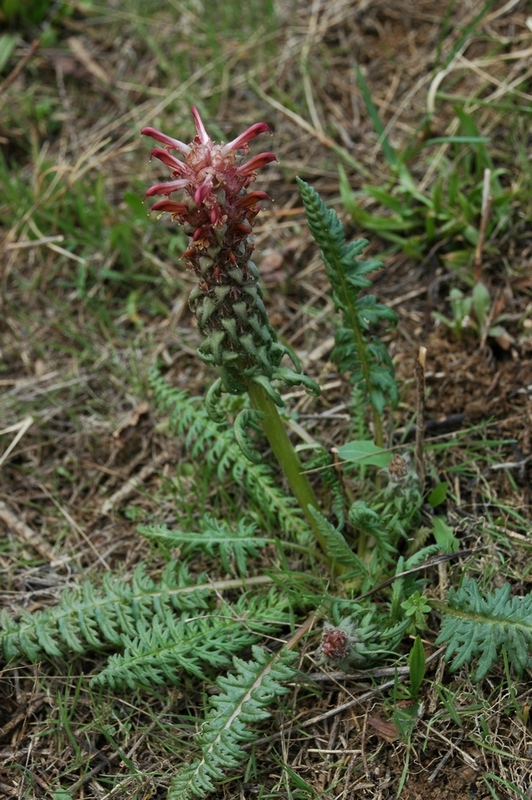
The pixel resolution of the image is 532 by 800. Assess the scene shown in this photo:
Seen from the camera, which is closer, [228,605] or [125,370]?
[228,605]

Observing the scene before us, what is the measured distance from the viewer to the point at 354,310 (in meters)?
3.03

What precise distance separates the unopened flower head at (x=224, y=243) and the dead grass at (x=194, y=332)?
1.02 meters

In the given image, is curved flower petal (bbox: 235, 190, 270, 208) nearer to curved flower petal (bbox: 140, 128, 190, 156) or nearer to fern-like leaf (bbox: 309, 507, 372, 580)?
curved flower petal (bbox: 140, 128, 190, 156)

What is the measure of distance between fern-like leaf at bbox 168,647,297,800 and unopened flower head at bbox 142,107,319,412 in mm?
890

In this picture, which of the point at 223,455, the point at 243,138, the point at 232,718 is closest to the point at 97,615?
the point at 232,718

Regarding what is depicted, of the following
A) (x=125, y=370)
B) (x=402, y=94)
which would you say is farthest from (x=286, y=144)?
(x=125, y=370)

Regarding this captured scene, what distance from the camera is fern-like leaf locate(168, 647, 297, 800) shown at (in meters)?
2.44

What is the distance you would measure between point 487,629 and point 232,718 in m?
0.85

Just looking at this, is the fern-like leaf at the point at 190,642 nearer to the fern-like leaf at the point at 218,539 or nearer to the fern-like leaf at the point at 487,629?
the fern-like leaf at the point at 218,539

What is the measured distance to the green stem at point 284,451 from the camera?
2.76 metres

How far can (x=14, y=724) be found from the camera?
2930mm

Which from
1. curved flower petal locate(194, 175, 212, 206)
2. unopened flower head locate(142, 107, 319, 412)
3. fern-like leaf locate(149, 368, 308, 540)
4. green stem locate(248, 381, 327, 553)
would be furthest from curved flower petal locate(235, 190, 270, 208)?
fern-like leaf locate(149, 368, 308, 540)

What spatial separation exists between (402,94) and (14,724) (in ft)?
12.3

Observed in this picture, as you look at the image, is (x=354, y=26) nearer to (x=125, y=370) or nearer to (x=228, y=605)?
(x=125, y=370)
